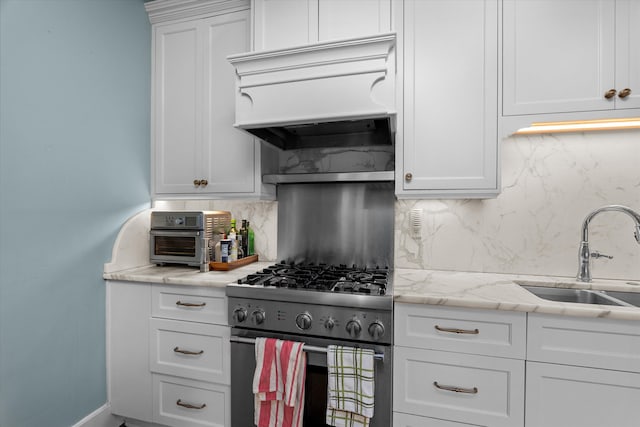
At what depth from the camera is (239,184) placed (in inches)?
78.2

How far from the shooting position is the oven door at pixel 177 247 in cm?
193

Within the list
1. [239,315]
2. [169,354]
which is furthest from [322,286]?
[169,354]

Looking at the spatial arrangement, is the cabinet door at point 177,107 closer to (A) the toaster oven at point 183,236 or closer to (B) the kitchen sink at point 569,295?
(A) the toaster oven at point 183,236

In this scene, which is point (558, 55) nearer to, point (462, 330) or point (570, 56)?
point (570, 56)

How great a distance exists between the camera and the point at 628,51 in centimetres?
139

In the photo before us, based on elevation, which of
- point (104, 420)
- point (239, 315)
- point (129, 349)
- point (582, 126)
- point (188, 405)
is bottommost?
point (104, 420)

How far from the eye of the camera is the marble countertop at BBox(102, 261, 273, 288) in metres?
1.67

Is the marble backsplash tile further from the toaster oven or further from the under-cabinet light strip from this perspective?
the toaster oven

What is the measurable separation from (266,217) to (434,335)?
1.35 meters

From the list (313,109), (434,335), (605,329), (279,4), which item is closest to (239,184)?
(313,109)

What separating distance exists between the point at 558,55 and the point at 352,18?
1030 mm

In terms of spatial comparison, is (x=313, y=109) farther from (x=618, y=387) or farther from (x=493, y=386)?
(x=618, y=387)

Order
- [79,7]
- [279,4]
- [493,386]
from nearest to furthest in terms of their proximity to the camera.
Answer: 1. [493,386]
2. [79,7]
3. [279,4]

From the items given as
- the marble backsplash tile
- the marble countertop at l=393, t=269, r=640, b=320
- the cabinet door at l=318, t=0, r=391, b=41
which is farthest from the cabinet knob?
the cabinet door at l=318, t=0, r=391, b=41
